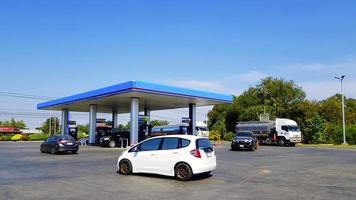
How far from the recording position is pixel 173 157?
13188 mm

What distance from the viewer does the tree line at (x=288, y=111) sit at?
54.3 meters

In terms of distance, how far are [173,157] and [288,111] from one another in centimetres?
5864

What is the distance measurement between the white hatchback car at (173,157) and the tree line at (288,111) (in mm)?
43788

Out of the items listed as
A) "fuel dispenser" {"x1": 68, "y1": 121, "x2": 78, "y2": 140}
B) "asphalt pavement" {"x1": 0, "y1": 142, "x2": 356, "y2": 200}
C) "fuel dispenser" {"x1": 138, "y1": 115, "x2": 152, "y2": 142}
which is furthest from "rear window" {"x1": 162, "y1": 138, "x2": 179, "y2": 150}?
"fuel dispenser" {"x1": 68, "y1": 121, "x2": 78, "y2": 140}

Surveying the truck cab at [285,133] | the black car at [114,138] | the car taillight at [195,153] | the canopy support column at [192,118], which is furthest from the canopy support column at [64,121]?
the car taillight at [195,153]

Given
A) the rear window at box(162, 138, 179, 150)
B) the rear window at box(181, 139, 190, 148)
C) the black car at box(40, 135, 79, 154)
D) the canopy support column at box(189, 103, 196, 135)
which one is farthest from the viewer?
the canopy support column at box(189, 103, 196, 135)

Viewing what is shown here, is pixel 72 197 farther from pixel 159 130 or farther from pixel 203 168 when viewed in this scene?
pixel 159 130

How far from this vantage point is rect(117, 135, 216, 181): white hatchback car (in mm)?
12930

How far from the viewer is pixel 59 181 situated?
12539 millimetres

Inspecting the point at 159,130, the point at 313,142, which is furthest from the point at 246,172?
the point at 313,142

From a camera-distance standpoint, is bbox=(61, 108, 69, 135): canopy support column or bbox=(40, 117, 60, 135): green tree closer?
bbox=(61, 108, 69, 135): canopy support column

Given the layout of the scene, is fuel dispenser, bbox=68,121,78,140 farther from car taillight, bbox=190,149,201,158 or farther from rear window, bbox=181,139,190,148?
car taillight, bbox=190,149,201,158

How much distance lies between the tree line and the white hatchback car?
4379 cm

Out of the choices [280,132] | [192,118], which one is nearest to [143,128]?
[192,118]
